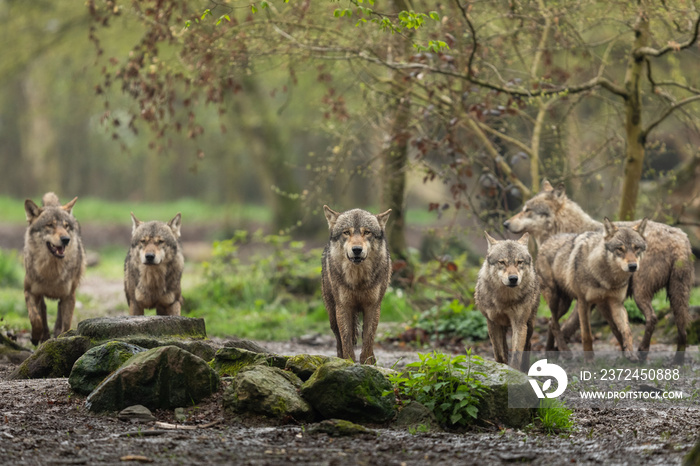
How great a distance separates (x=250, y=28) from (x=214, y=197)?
3439cm

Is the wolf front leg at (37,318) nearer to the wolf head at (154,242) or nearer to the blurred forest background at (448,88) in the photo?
the wolf head at (154,242)

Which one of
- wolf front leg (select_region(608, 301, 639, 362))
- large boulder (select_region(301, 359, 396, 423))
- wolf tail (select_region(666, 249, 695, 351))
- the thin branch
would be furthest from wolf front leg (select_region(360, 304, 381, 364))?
the thin branch

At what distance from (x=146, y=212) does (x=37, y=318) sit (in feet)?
80.7

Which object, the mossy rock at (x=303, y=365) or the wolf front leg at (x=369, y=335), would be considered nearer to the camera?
the mossy rock at (x=303, y=365)

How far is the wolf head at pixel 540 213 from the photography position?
10203mm

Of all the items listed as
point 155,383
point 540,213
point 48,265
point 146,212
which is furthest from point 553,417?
point 146,212

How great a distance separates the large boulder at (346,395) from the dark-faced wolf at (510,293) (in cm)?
221

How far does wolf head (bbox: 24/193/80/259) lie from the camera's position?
29.1 ft

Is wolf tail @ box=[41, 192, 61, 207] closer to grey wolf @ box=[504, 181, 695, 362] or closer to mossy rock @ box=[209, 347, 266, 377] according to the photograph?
mossy rock @ box=[209, 347, 266, 377]

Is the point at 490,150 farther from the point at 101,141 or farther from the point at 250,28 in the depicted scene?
the point at 101,141

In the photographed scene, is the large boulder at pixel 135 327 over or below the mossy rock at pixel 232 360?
over

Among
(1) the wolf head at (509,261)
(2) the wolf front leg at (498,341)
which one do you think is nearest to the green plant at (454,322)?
(2) the wolf front leg at (498,341)

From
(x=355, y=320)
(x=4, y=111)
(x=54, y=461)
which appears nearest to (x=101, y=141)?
(x=4, y=111)

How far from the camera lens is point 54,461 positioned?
13.6 ft
